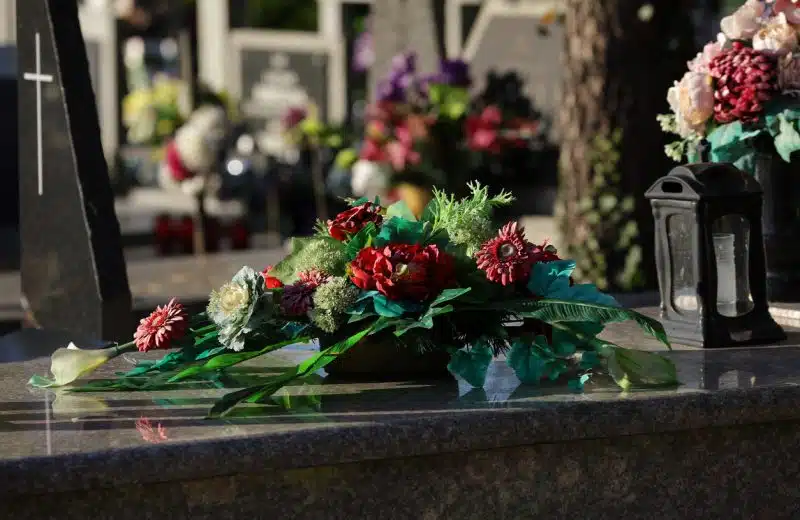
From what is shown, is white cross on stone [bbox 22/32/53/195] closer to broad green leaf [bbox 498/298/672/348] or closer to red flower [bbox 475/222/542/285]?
red flower [bbox 475/222/542/285]

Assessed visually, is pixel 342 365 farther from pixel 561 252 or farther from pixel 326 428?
pixel 561 252

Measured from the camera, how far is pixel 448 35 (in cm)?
1352

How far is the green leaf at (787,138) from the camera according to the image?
3715 mm

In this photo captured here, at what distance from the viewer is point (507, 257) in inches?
113

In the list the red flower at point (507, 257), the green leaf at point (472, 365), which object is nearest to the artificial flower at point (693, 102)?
the red flower at point (507, 257)

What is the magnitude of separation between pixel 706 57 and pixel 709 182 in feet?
1.92

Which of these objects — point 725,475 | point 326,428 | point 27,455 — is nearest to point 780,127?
point 725,475

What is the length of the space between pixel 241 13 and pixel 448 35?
680 cm

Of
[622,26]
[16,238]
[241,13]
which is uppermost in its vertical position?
[241,13]

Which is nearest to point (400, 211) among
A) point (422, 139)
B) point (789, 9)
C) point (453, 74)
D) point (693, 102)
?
point (693, 102)

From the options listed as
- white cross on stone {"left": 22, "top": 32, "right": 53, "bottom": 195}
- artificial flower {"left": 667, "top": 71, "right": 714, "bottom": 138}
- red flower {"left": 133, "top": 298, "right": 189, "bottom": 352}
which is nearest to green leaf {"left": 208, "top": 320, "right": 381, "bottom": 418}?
red flower {"left": 133, "top": 298, "right": 189, "bottom": 352}

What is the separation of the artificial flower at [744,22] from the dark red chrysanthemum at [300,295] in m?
1.48

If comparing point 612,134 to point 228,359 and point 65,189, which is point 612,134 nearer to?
point 65,189

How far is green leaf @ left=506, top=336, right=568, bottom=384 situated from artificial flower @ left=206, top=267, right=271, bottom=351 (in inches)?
19.0
